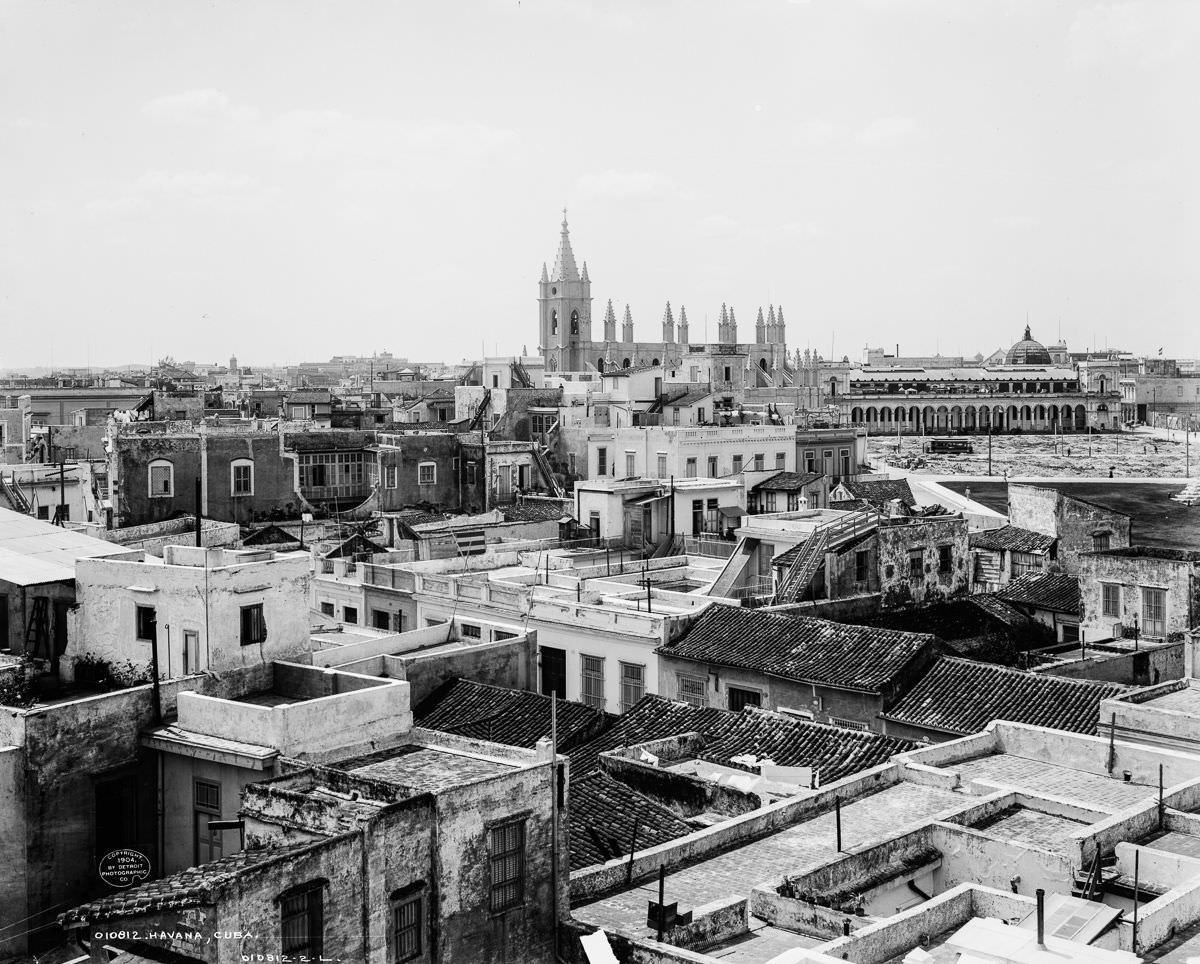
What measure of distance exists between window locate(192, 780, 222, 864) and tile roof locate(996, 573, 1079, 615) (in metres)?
25.4

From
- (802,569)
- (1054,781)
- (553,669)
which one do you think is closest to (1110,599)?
(802,569)

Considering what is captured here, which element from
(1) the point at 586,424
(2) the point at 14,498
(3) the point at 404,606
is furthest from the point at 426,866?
(1) the point at 586,424

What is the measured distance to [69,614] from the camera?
64.7ft

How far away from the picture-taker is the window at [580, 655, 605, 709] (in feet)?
100

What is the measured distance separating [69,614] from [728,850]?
9999 millimetres

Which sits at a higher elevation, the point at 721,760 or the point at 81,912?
the point at 81,912

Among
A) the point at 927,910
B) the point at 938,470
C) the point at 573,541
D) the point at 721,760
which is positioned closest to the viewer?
the point at 927,910

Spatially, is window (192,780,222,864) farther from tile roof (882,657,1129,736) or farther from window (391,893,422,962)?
tile roof (882,657,1129,736)

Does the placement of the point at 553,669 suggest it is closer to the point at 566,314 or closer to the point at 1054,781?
the point at 1054,781

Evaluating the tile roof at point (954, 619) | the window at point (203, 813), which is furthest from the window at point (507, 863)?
the tile roof at point (954, 619)

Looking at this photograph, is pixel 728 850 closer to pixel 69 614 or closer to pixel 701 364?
pixel 69 614

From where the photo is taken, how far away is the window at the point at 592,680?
30.6 m

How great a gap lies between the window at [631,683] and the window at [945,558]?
28.2ft

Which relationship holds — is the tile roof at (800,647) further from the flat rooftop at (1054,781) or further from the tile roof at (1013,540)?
the tile roof at (1013,540)
